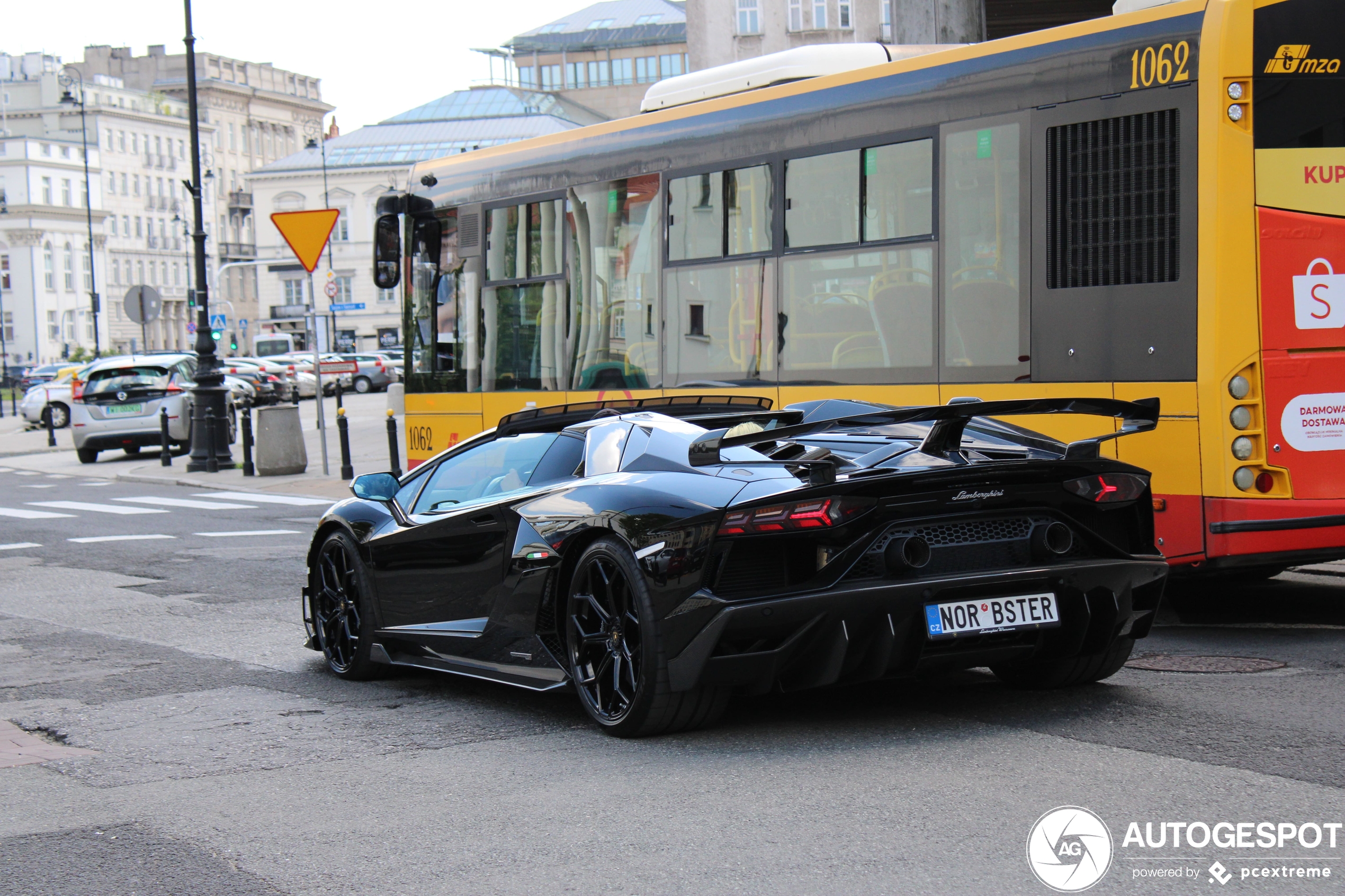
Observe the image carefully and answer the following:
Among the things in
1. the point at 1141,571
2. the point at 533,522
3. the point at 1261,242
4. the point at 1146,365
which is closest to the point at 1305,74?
the point at 1261,242

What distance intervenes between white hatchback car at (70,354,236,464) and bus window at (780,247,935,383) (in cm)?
2069

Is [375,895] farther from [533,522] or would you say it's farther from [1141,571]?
[1141,571]

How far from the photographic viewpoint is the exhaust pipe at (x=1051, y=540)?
5.83 meters

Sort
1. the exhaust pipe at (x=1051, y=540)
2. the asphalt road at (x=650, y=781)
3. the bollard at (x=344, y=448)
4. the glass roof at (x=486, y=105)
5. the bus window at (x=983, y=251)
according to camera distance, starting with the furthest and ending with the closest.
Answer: the glass roof at (x=486, y=105)
the bollard at (x=344, y=448)
the bus window at (x=983, y=251)
the exhaust pipe at (x=1051, y=540)
the asphalt road at (x=650, y=781)

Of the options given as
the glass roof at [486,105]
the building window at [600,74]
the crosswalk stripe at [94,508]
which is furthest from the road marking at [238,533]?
the building window at [600,74]

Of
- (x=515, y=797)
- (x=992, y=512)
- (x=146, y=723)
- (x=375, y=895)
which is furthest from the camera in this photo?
(x=146, y=723)

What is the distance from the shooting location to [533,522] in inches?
251

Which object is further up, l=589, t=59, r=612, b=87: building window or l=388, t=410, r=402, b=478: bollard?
l=589, t=59, r=612, b=87: building window

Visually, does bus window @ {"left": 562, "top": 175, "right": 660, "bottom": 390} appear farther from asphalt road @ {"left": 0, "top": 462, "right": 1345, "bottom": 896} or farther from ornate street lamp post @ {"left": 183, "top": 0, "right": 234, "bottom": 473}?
ornate street lamp post @ {"left": 183, "top": 0, "right": 234, "bottom": 473}

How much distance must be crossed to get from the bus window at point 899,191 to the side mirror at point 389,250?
234 inches

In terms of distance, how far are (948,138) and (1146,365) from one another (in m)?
1.75

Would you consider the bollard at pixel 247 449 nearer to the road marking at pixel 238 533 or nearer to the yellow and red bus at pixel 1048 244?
the road marking at pixel 238 533

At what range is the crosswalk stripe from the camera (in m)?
18.9

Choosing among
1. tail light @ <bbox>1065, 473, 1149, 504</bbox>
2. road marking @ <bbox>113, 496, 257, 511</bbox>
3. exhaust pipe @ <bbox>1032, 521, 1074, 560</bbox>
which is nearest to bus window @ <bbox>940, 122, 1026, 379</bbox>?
tail light @ <bbox>1065, 473, 1149, 504</bbox>
